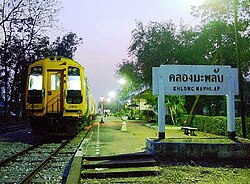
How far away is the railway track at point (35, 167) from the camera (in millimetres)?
8359

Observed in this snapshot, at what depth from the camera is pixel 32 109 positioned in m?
15.6

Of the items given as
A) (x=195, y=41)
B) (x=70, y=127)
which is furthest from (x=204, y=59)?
(x=70, y=127)

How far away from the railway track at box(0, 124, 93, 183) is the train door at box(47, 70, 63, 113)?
286cm

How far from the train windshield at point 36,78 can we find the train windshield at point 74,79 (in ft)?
4.17

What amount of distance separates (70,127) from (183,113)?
14.0 m

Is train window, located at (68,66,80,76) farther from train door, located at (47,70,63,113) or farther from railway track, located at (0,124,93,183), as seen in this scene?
railway track, located at (0,124,93,183)

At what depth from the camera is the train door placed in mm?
15945

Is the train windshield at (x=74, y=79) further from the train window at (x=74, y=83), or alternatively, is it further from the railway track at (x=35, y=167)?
the railway track at (x=35, y=167)

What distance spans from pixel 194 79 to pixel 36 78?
7.94m

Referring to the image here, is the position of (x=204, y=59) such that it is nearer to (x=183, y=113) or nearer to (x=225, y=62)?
(x=225, y=62)

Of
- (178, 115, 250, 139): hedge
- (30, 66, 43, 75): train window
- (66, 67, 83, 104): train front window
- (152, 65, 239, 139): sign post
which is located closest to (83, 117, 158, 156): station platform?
(152, 65, 239, 139): sign post

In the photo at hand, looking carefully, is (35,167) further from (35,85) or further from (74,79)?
(74,79)

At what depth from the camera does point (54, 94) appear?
16.0 metres

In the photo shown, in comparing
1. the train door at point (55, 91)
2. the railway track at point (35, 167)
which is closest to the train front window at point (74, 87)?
the train door at point (55, 91)
